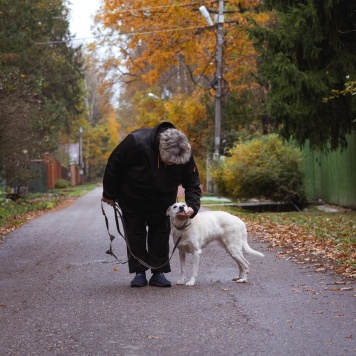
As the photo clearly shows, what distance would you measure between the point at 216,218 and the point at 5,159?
60.0ft

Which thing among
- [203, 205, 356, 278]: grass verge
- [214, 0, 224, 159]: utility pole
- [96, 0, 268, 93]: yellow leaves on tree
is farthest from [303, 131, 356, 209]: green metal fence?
[96, 0, 268, 93]: yellow leaves on tree

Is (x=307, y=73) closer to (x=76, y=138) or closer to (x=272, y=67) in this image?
(x=272, y=67)

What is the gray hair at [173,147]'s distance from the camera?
839 centimetres

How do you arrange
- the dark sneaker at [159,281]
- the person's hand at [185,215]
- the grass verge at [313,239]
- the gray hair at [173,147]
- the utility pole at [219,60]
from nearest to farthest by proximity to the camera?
1. the gray hair at [173,147]
2. the person's hand at [185,215]
3. the dark sneaker at [159,281]
4. the grass verge at [313,239]
5. the utility pole at [219,60]

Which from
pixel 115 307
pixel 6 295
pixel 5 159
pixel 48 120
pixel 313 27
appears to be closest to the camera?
pixel 115 307

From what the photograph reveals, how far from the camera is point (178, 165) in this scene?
8.72m

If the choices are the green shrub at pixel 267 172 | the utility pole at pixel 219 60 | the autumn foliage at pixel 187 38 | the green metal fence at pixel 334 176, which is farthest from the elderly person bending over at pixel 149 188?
the utility pole at pixel 219 60

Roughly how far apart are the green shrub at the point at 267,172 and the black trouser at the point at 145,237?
15.2m

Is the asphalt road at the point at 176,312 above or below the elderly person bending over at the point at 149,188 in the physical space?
below

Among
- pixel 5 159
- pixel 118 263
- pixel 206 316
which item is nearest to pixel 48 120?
pixel 5 159

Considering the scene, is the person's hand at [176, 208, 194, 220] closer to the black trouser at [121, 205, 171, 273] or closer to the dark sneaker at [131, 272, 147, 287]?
the black trouser at [121, 205, 171, 273]

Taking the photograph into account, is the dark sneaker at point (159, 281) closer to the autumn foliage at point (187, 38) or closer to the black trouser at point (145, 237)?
the black trouser at point (145, 237)

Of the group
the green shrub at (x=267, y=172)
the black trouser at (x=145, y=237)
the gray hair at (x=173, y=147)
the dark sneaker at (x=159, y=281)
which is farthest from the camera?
the green shrub at (x=267, y=172)

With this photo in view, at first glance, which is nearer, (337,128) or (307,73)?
(307,73)
